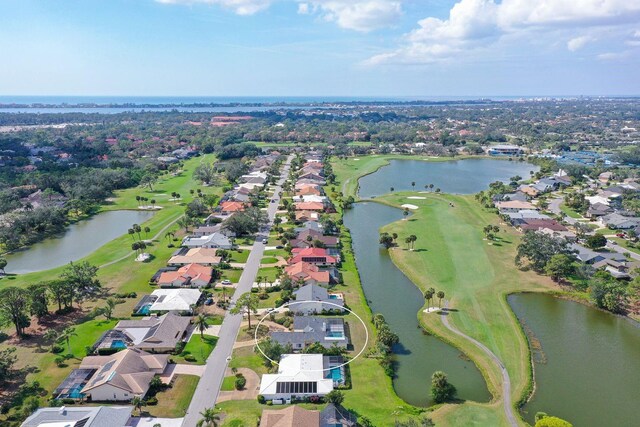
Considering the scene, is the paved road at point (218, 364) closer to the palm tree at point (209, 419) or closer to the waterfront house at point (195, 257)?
the palm tree at point (209, 419)

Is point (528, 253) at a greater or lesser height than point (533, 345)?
greater

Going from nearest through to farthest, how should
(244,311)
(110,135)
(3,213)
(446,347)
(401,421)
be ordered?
(401,421) → (446,347) → (244,311) → (3,213) → (110,135)

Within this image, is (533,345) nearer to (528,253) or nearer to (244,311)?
(528,253)

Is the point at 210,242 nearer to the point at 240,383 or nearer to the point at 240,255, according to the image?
the point at 240,255

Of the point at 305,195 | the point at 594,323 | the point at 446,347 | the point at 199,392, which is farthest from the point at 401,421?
the point at 305,195

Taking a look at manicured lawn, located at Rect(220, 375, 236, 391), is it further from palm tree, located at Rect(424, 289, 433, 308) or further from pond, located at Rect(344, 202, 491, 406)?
palm tree, located at Rect(424, 289, 433, 308)

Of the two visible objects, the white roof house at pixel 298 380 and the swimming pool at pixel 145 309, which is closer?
the white roof house at pixel 298 380

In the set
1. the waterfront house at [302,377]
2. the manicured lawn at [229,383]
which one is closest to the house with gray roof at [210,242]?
the waterfront house at [302,377]
